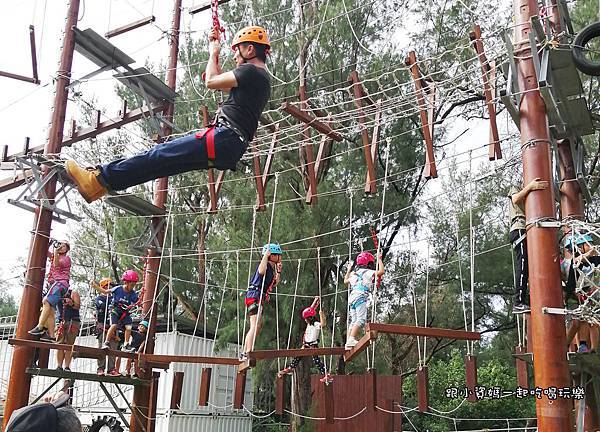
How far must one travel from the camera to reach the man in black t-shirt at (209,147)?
3357mm

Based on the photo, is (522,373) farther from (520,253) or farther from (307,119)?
(307,119)

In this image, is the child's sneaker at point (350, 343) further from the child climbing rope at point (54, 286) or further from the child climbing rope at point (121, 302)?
the child climbing rope at point (54, 286)

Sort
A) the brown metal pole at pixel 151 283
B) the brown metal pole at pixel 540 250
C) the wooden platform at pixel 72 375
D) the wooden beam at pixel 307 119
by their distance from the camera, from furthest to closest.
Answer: the brown metal pole at pixel 151 283
the wooden platform at pixel 72 375
the wooden beam at pixel 307 119
the brown metal pole at pixel 540 250

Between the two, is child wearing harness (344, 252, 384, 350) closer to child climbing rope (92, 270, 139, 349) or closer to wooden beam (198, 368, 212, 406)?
wooden beam (198, 368, 212, 406)

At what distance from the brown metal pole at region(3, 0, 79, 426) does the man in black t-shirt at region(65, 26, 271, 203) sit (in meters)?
4.20

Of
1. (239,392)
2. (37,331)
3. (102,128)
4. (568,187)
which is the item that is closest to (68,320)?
(37,331)

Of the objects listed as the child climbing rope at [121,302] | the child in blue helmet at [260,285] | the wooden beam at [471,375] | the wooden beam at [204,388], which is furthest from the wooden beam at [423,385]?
the child climbing rope at [121,302]

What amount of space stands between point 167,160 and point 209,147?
0.23m

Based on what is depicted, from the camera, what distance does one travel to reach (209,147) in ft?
11.0

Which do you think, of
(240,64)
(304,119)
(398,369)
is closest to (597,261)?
(304,119)

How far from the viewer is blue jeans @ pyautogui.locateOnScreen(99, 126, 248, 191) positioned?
11.0 ft

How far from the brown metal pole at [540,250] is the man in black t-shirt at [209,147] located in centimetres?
224

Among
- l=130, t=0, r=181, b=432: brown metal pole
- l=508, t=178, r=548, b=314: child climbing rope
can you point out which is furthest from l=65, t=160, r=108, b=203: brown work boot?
l=130, t=0, r=181, b=432: brown metal pole

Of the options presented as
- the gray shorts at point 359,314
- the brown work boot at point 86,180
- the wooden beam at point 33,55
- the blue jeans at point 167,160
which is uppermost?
the wooden beam at point 33,55
